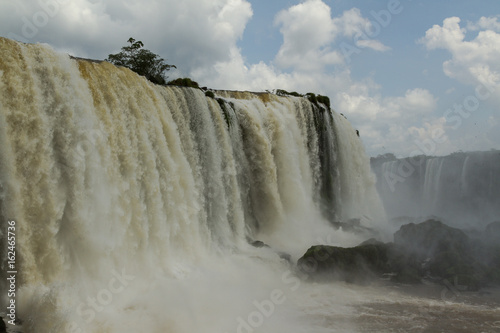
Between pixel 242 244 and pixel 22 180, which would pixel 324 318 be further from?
pixel 22 180

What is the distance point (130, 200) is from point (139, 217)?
1.50 ft

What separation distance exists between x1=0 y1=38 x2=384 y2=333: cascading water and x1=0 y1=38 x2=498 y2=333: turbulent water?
3 centimetres

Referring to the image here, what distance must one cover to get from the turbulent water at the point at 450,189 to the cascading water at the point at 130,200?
14.9 meters

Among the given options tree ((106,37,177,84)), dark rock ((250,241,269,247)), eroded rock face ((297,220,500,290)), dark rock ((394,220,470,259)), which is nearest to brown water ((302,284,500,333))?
eroded rock face ((297,220,500,290))

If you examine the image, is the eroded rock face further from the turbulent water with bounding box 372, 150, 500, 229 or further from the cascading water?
the turbulent water with bounding box 372, 150, 500, 229

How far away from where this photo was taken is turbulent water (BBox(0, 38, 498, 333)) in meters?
7.38

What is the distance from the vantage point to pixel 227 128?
46.1 ft

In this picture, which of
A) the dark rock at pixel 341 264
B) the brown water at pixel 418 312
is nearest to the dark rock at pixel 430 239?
the dark rock at pixel 341 264

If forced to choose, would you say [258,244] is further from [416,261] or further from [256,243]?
[416,261]

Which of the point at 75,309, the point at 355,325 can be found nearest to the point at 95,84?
the point at 75,309

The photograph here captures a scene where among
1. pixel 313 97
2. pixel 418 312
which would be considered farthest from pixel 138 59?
pixel 418 312

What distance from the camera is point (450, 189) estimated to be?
2620 cm

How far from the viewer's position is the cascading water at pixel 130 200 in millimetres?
7371

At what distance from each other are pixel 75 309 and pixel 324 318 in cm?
515
